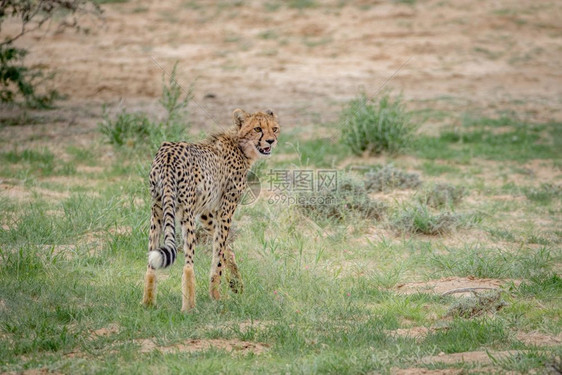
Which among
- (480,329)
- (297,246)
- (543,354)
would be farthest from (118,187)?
(543,354)

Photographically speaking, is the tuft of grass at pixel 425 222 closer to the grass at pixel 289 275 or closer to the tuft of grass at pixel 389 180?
the grass at pixel 289 275

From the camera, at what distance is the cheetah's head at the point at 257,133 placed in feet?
18.9

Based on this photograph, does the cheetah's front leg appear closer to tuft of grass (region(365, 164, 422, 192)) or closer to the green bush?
tuft of grass (region(365, 164, 422, 192))

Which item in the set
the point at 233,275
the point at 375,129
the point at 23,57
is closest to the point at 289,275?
the point at 233,275

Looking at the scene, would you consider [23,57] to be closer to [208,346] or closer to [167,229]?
[167,229]

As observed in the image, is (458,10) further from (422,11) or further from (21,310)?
(21,310)

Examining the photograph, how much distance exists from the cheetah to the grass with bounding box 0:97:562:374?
210 millimetres

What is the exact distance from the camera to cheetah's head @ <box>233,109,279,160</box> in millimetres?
5762

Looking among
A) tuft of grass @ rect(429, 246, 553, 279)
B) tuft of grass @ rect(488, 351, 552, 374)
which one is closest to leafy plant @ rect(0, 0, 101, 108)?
tuft of grass @ rect(429, 246, 553, 279)

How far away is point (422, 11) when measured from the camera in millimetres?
16922

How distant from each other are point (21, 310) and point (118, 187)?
9.89 ft

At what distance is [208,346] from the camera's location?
4.57 metres

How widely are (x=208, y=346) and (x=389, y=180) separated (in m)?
4.16

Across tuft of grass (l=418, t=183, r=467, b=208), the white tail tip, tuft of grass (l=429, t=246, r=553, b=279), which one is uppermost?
the white tail tip
